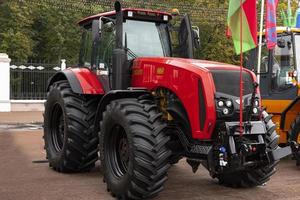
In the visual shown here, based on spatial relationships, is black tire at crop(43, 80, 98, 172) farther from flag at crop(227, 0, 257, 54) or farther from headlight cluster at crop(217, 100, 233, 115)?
flag at crop(227, 0, 257, 54)

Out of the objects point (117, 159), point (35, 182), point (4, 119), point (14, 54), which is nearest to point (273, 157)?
point (117, 159)

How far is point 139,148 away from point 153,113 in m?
0.48

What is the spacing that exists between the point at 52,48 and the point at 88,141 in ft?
72.2

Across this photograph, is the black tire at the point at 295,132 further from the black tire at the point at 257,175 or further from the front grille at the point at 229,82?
the front grille at the point at 229,82

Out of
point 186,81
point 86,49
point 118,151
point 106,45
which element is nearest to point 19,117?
point 86,49

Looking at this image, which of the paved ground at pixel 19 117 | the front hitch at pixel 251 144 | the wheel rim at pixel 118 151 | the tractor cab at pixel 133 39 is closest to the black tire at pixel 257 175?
the front hitch at pixel 251 144

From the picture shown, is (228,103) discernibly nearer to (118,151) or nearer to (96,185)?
(118,151)

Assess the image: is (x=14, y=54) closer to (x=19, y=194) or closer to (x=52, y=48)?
(x=52, y=48)

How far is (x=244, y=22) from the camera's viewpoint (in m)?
6.18

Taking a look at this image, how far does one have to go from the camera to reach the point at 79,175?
7.47 metres

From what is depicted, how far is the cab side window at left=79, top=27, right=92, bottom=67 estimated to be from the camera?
26.1ft

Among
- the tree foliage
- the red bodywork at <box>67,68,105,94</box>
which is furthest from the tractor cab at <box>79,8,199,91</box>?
the tree foliage

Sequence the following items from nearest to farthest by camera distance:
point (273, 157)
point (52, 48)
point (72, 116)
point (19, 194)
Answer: point (273, 157) < point (19, 194) < point (72, 116) < point (52, 48)

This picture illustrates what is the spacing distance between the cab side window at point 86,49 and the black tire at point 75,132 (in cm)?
52
